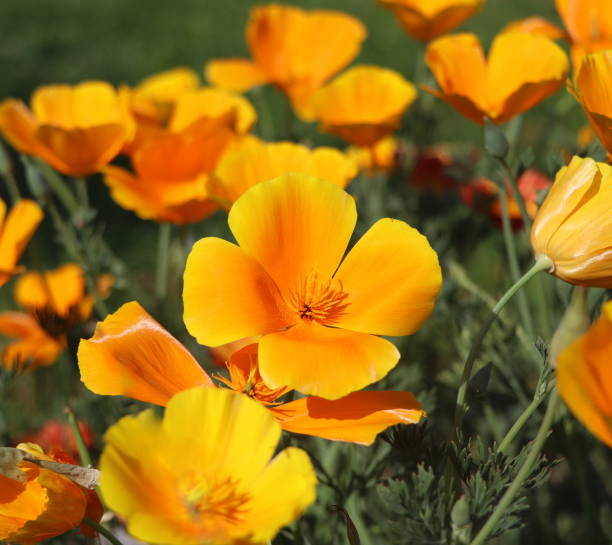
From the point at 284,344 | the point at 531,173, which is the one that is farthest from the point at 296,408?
the point at 531,173

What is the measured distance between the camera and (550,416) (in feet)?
2.31

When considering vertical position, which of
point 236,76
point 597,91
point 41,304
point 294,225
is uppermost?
point 597,91

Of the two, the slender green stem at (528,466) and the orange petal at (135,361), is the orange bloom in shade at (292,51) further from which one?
the slender green stem at (528,466)

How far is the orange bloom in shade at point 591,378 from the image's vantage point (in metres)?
0.62

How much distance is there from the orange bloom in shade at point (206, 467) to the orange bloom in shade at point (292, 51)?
47.2 inches

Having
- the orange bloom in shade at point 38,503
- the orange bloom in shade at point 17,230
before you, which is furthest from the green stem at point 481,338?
the orange bloom in shade at point 17,230

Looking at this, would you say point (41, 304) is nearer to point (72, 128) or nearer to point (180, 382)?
point (72, 128)

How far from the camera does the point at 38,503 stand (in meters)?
0.81

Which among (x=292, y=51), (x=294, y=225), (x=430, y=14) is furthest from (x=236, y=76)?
(x=294, y=225)

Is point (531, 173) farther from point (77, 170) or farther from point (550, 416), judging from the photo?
point (550, 416)

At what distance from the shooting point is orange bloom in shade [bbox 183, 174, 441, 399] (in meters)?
0.78

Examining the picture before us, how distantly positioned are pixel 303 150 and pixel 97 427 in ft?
1.94

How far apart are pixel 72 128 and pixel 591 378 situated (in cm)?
96

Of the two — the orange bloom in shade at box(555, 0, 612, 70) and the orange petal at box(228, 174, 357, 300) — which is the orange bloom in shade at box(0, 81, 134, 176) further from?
the orange bloom in shade at box(555, 0, 612, 70)
